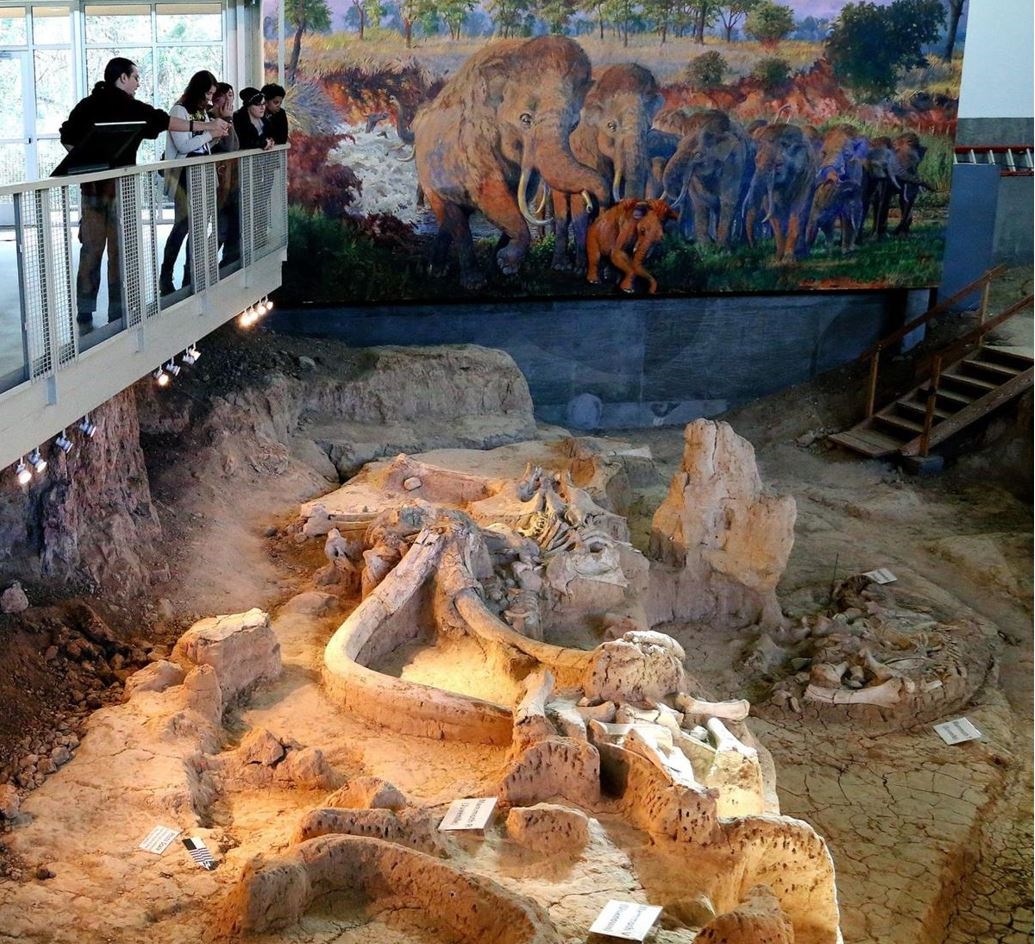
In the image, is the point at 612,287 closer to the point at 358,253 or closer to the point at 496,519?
the point at 358,253

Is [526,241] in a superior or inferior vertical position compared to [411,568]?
superior

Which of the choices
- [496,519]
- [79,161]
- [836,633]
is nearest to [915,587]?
[836,633]

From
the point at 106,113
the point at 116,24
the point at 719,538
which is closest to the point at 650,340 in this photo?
the point at 719,538

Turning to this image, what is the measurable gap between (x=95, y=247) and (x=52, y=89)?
6.46 meters

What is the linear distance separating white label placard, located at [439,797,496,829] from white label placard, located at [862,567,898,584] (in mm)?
6745

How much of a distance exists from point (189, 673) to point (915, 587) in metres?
7.44

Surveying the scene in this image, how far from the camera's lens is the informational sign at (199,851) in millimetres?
6621

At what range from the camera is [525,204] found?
16.8 meters

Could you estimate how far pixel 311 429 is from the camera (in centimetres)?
1456

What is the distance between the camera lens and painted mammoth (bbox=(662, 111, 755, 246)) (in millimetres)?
17094

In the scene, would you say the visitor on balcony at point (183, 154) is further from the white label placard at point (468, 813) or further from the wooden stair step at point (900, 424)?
the wooden stair step at point (900, 424)

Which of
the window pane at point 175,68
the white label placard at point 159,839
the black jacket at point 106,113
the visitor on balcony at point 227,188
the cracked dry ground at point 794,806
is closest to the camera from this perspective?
the cracked dry ground at point 794,806

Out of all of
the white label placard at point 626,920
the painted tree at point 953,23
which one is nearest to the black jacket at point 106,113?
the white label placard at point 626,920

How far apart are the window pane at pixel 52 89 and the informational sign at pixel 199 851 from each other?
8463mm
